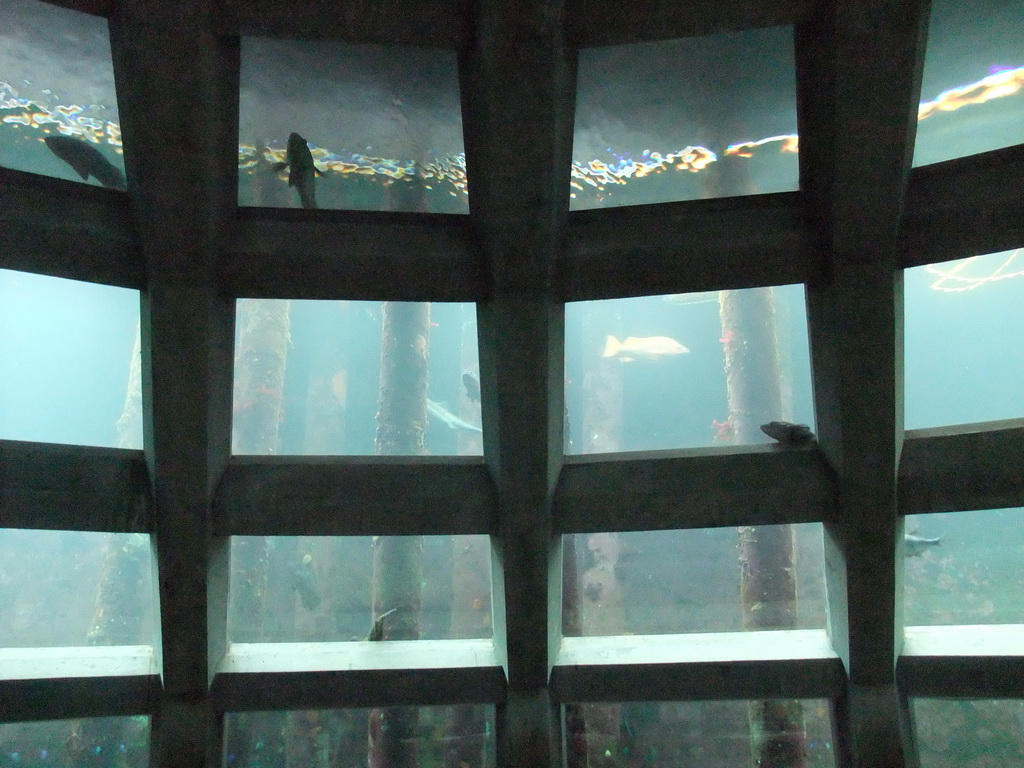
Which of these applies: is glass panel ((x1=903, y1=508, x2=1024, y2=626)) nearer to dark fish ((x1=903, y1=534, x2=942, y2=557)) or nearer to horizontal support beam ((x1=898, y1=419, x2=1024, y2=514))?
dark fish ((x1=903, y1=534, x2=942, y2=557))

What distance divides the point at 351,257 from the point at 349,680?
352 cm

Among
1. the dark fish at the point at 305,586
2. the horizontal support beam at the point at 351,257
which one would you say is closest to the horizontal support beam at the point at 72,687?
the horizontal support beam at the point at 351,257

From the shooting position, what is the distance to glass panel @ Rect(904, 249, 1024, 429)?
15.6 feet

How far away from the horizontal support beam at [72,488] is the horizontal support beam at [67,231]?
4.32ft

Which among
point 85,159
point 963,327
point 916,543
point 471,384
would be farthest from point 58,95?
point 963,327

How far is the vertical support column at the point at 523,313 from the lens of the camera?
326 centimetres

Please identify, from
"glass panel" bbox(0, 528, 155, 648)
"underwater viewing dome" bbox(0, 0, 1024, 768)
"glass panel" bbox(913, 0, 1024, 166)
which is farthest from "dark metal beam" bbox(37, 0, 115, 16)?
"glass panel" bbox(0, 528, 155, 648)

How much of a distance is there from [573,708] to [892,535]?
3099mm

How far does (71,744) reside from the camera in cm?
545

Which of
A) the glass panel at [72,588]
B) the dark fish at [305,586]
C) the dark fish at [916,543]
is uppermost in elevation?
the dark fish at [916,543]

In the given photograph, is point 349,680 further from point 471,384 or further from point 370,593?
point 471,384

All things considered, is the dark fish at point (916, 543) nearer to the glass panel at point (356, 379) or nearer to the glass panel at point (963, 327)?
the glass panel at point (963, 327)

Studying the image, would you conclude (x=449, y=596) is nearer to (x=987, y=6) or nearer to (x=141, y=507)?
(x=141, y=507)

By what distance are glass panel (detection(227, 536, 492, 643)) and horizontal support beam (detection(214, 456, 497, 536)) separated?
1155 mm
